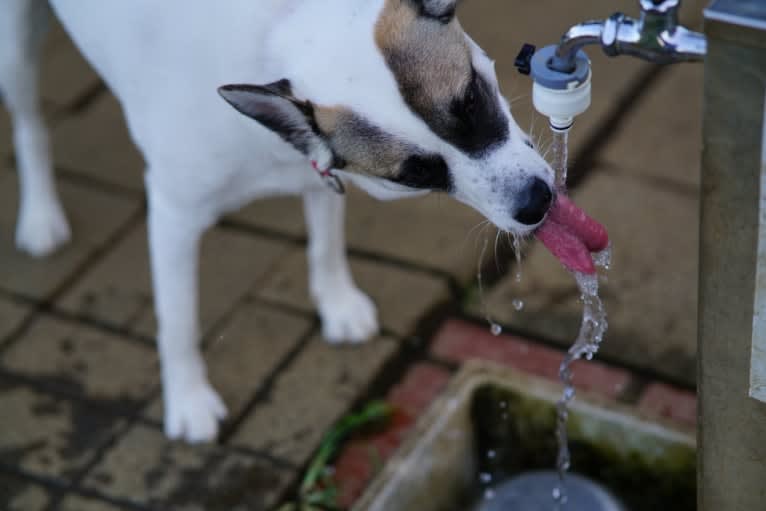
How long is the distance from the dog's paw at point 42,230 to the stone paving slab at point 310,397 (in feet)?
2.82

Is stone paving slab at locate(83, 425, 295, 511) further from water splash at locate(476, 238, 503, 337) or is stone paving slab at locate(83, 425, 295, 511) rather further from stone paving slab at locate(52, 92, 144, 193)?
stone paving slab at locate(52, 92, 144, 193)

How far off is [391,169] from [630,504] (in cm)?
106

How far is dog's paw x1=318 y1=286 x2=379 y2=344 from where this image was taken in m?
2.88

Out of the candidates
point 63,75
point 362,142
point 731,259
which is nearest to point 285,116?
point 362,142

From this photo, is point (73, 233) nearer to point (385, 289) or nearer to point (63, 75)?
point (63, 75)

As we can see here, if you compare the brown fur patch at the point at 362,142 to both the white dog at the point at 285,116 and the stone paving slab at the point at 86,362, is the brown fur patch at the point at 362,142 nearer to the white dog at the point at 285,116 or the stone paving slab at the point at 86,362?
the white dog at the point at 285,116

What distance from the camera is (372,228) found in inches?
128

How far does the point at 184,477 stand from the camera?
2594mm

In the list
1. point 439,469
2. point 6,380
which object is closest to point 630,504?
point 439,469

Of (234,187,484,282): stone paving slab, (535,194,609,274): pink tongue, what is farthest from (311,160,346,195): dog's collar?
(234,187,484,282): stone paving slab

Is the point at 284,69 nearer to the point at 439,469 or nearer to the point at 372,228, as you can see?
the point at 439,469

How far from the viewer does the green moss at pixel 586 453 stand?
2457mm

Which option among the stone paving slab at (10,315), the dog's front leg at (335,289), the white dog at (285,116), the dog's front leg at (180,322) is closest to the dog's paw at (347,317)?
the dog's front leg at (335,289)

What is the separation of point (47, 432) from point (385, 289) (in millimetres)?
951
